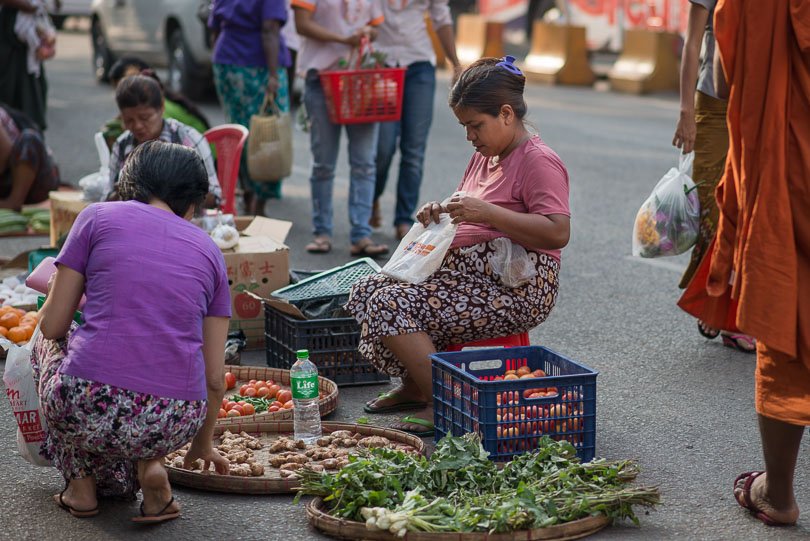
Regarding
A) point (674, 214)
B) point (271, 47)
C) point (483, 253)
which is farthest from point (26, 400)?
point (271, 47)

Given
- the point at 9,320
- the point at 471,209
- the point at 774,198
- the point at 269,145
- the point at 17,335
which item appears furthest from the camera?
→ the point at 269,145

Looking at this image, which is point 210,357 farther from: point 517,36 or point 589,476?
point 517,36

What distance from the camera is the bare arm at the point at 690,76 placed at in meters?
6.06

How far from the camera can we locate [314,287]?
5980 millimetres

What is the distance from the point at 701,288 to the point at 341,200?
19.4 feet

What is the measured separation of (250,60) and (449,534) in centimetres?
596

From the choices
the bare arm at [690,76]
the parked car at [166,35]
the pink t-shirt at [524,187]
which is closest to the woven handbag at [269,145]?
the bare arm at [690,76]

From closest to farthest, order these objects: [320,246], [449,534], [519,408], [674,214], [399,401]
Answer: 1. [449,534]
2. [519,408]
3. [399,401]
4. [674,214]
5. [320,246]

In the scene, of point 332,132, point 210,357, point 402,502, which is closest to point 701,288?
point 402,502

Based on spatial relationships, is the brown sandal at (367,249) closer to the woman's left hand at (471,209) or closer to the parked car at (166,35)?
the woman's left hand at (471,209)

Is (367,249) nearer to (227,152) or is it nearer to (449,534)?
(227,152)

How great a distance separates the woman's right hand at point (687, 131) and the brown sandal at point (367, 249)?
257cm

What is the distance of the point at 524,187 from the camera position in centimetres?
491

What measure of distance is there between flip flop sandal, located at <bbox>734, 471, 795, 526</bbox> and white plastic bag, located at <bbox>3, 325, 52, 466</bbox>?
2292 mm
